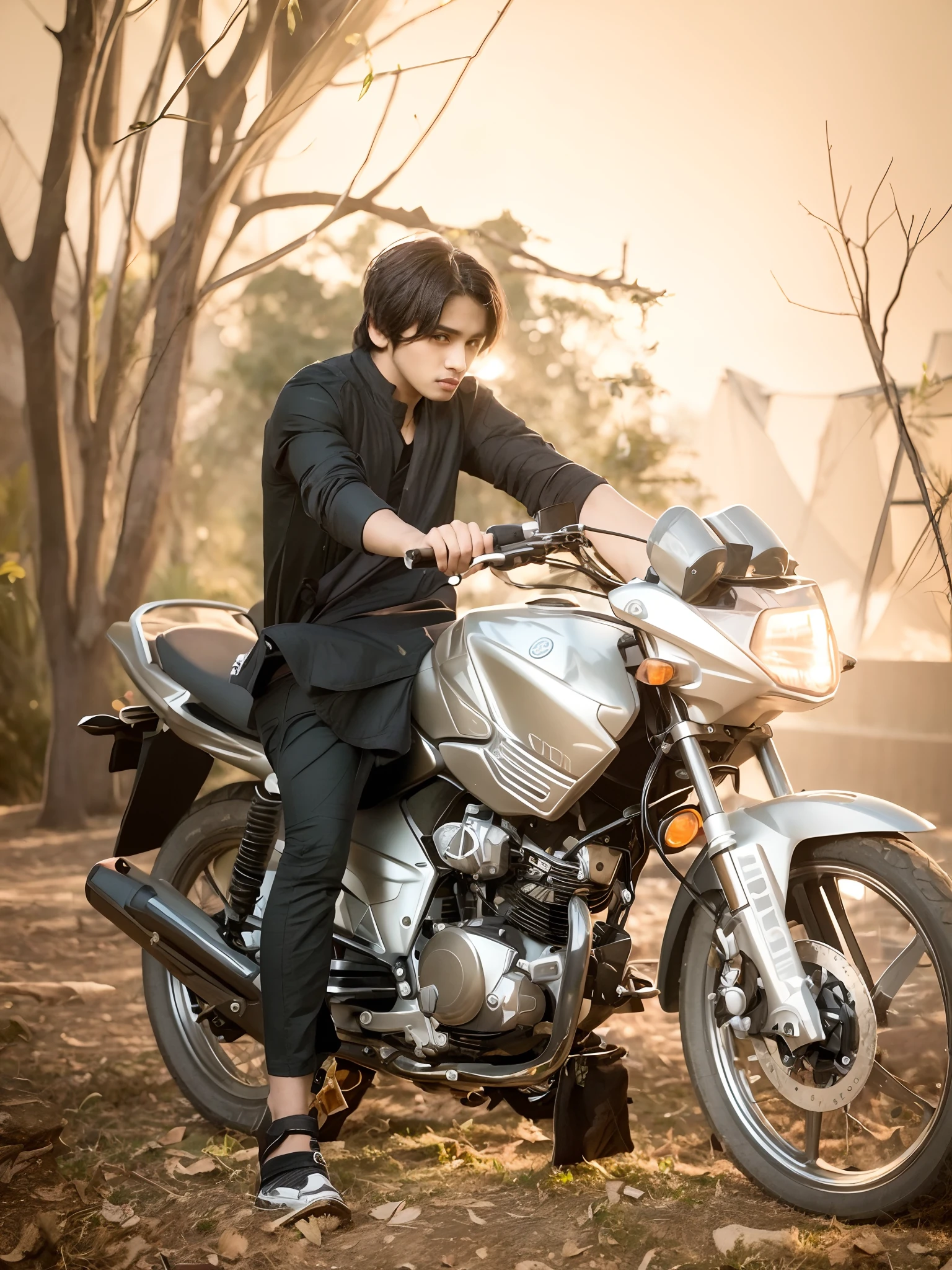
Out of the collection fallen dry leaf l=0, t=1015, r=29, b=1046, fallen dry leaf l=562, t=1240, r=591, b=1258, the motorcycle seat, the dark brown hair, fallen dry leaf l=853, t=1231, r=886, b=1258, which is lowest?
fallen dry leaf l=0, t=1015, r=29, b=1046

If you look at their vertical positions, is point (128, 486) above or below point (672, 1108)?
above

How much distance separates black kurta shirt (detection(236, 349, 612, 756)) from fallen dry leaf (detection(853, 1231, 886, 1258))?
3.62ft

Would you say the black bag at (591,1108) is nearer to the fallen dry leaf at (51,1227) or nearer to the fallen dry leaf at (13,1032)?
the fallen dry leaf at (51,1227)

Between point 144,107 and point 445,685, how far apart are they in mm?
4098

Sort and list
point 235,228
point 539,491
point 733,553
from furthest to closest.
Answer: point 235,228, point 539,491, point 733,553

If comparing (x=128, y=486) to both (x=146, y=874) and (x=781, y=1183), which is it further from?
(x=781, y=1183)

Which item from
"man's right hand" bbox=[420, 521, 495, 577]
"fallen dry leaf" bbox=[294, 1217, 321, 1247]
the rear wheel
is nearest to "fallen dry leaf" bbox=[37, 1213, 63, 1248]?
"fallen dry leaf" bbox=[294, 1217, 321, 1247]

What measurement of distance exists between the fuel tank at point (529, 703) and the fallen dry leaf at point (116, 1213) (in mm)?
1066

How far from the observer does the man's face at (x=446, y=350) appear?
223 cm

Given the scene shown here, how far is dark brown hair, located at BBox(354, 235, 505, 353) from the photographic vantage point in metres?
2.21

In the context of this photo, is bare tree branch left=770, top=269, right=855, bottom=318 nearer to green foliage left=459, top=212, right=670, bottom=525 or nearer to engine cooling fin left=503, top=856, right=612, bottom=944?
green foliage left=459, top=212, right=670, bottom=525

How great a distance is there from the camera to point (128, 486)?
5.54 m

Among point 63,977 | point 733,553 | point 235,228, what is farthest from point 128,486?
point 733,553

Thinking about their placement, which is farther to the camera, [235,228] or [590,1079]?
[235,228]
